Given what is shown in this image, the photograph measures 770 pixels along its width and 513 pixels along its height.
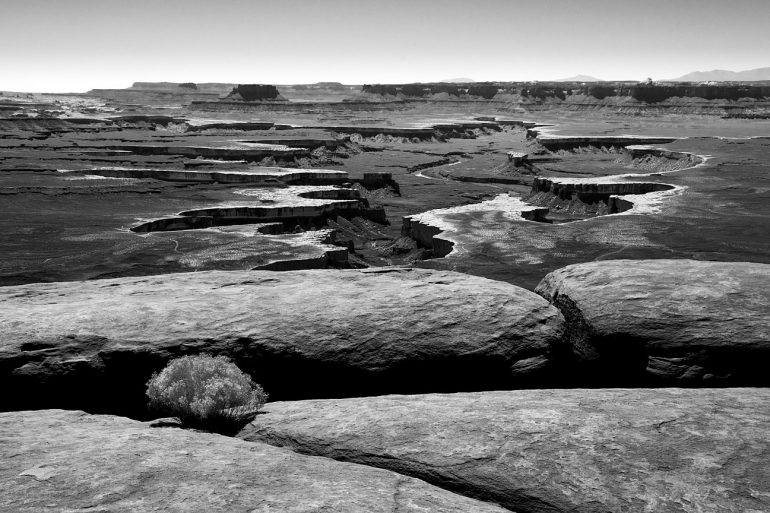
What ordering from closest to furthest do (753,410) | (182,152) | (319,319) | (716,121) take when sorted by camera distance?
(753,410) < (319,319) < (182,152) < (716,121)

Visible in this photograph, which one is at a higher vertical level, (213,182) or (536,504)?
(536,504)

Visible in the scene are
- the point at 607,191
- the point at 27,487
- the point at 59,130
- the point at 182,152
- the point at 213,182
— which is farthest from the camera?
the point at 59,130

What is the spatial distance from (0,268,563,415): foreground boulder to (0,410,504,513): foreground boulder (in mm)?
1832

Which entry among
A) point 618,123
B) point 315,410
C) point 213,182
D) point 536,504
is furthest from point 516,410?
point 618,123

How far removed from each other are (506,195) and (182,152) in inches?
1688

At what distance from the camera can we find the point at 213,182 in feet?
221

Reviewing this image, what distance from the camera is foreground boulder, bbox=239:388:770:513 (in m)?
6.03

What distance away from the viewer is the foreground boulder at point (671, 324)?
9031 mm

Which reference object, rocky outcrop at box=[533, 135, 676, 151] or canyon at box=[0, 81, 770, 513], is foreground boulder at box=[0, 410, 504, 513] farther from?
rocky outcrop at box=[533, 135, 676, 151]

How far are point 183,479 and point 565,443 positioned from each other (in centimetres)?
348

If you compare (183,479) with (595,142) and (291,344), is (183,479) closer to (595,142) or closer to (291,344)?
(291,344)

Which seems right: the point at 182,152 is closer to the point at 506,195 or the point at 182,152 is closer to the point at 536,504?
the point at 506,195

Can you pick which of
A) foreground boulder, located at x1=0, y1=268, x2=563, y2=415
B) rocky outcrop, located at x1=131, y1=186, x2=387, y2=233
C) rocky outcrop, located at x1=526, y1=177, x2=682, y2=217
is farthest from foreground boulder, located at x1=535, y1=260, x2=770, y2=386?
rocky outcrop, located at x1=526, y1=177, x2=682, y2=217

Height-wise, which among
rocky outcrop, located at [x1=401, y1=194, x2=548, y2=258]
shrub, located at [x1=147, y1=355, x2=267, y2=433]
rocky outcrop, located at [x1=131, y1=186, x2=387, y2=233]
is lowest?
rocky outcrop, located at [x1=401, y1=194, x2=548, y2=258]
